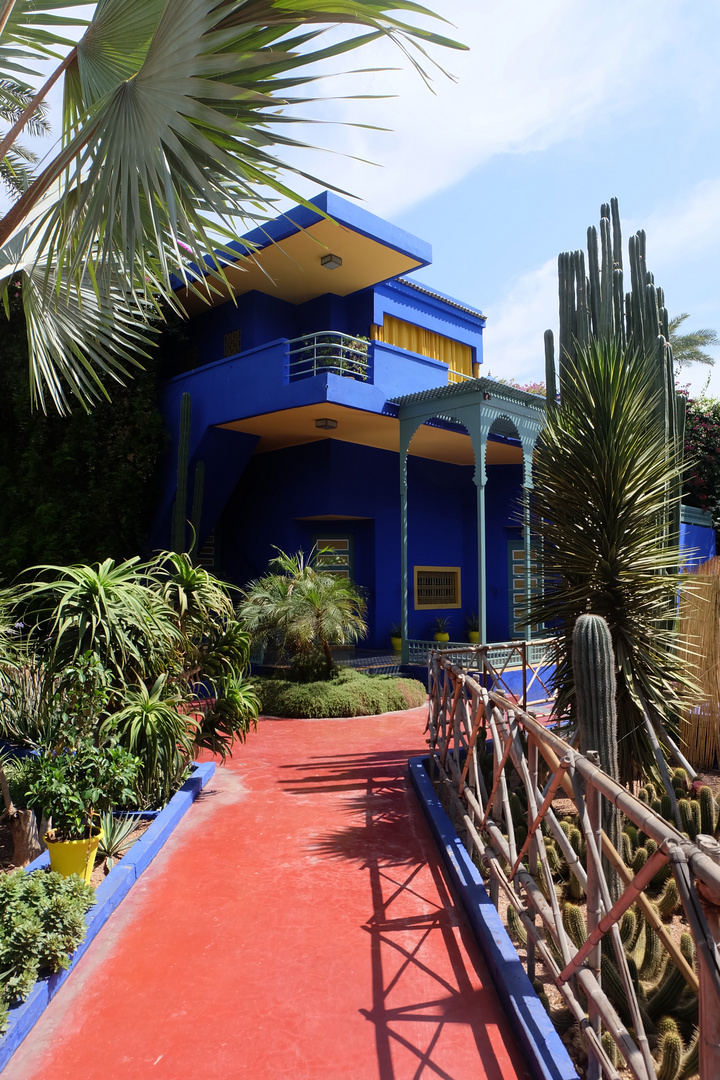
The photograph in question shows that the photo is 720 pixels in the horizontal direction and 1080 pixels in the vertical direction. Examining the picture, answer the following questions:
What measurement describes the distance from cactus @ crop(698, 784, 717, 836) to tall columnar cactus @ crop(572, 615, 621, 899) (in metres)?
1.96

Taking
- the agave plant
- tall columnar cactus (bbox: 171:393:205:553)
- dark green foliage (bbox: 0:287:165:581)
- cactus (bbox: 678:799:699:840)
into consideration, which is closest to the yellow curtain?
tall columnar cactus (bbox: 171:393:205:553)

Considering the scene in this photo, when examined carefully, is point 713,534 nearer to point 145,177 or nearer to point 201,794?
point 201,794

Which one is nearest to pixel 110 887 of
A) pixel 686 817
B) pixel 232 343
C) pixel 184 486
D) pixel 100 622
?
pixel 100 622

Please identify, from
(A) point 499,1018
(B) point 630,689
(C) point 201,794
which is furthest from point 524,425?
(A) point 499,1018

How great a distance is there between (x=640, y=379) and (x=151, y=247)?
4.19 metres

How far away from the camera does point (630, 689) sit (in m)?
5.57

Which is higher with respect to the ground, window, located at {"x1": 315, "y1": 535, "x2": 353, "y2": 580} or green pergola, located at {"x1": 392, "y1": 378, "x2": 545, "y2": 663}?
green pergola, located at {"x1": 392, "y1": 378, "x2": 545, "y2": 663}

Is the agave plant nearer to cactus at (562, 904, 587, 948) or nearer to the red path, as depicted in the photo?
the red path

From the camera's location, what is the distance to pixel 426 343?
16047 millimetres

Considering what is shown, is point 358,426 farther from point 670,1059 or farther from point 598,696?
point 670,1059

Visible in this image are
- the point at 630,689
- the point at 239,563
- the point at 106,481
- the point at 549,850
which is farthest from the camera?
the point at 239,563

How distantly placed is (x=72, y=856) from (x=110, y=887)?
1.00 feet

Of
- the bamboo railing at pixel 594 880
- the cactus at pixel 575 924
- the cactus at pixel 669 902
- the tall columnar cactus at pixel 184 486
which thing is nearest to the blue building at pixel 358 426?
the tall columnar cactus at pixel 184 486

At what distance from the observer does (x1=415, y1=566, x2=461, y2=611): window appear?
15.8 m
